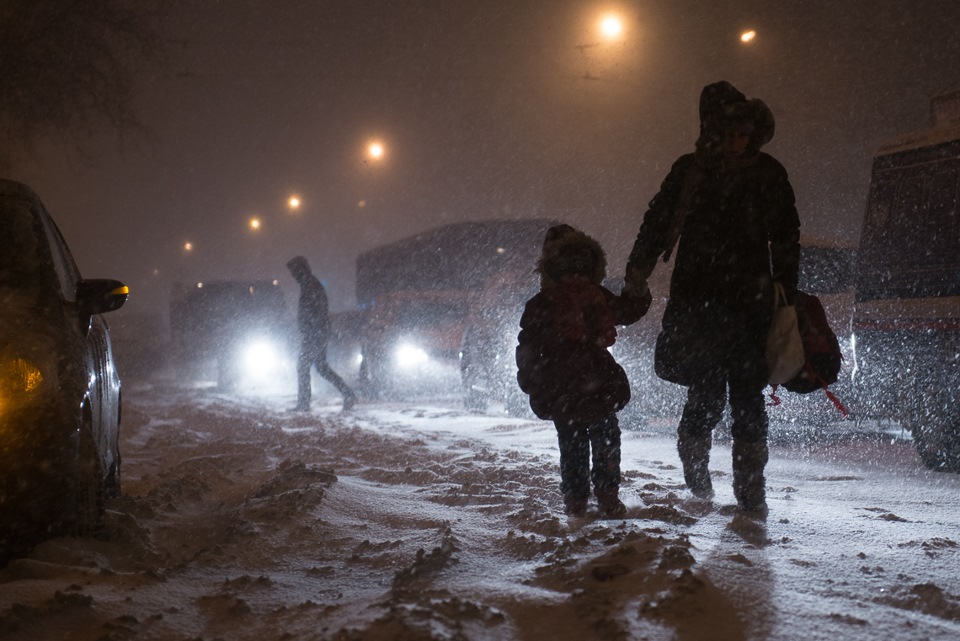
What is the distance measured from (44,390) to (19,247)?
2.98 feet

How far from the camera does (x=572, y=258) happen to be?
12.9 feet

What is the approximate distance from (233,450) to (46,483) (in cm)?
410

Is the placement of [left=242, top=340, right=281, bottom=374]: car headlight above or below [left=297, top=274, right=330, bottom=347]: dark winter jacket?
below

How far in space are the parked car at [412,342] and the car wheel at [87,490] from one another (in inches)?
327

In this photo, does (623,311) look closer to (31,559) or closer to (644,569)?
(644,569)

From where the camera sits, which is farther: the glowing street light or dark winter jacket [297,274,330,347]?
the glowing street light

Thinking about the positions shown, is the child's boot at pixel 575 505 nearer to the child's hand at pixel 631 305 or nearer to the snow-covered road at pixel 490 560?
the snow-covered road at pixel 490 560

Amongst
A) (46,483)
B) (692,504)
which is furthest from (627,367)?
(46,483)

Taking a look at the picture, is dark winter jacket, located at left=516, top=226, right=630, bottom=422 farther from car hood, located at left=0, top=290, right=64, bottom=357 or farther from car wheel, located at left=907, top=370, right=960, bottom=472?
car wheel, located at left=907, top=370, right=960, bottom=472

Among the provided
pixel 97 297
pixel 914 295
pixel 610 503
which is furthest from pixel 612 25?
pixel 97 297

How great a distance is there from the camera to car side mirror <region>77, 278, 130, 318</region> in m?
3.53

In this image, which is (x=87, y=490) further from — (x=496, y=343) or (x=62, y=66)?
(x=62, y=66)

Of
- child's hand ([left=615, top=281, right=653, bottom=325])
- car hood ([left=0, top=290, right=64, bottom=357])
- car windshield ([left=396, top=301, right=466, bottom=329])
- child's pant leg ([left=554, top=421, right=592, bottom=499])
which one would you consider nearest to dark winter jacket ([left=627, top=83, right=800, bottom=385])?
child's hand ([left=615, top=281, right=653, bottom=325])

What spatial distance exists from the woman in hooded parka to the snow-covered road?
0.57 meters
